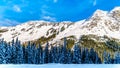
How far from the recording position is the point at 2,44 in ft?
655

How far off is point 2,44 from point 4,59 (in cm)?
961

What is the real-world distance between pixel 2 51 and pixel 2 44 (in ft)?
15.2

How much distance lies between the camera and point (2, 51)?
198 metres

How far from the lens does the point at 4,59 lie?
196 metres

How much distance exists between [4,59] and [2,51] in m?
5.08
